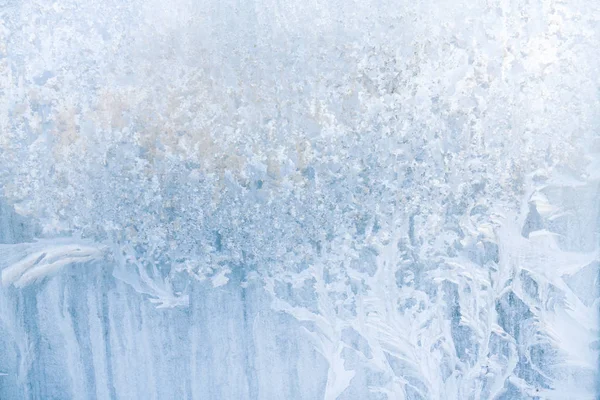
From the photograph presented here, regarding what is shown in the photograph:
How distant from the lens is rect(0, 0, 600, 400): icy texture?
4.03 feet

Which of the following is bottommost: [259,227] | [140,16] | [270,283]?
[270,283]

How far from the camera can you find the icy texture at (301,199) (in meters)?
1.23

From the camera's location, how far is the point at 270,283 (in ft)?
4.26

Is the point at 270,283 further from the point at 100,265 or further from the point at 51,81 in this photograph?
the point at 51,81

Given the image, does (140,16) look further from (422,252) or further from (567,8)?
(567,8)

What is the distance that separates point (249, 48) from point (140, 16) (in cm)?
27

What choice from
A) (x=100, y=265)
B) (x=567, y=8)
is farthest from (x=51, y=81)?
(x=567, y=8)

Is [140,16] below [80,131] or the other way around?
the other way around

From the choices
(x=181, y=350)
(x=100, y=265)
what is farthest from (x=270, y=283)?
(x=100, y=265)

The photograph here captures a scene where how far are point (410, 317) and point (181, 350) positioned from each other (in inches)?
23.1

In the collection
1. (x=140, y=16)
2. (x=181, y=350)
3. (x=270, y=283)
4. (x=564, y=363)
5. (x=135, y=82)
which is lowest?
(x=564, y=363)

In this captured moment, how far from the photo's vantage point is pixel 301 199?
126 cm

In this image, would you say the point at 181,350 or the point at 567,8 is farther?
the point at 181,350

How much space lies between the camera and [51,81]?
125cm
